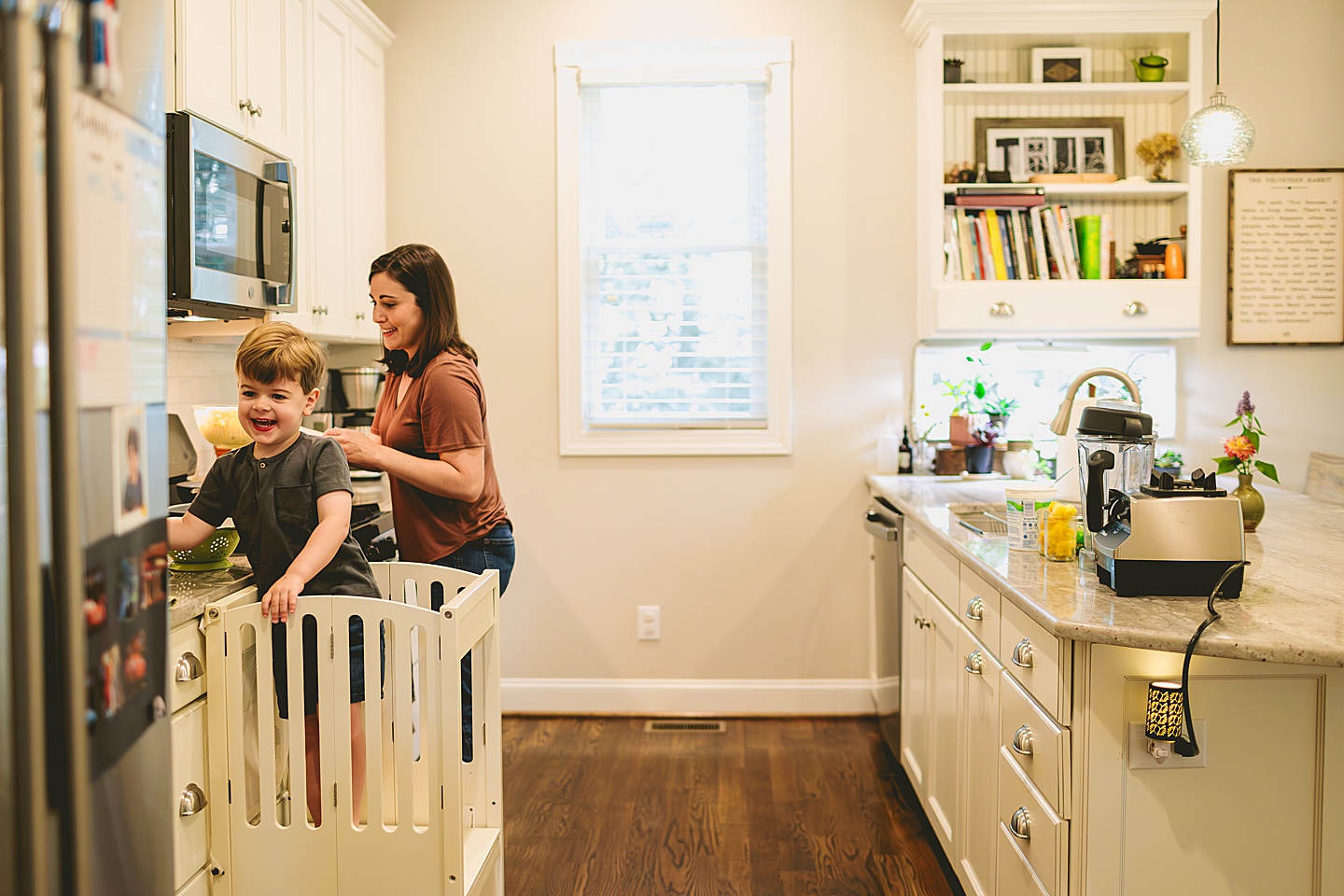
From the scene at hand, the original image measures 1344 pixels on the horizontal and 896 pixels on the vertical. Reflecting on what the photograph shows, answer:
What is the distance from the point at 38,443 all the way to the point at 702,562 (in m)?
3.03

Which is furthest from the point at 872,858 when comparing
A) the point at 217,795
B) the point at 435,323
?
the point at 435,323

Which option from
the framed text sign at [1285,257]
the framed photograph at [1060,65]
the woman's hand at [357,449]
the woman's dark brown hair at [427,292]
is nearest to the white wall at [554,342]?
the framed photograph at [1060,65]

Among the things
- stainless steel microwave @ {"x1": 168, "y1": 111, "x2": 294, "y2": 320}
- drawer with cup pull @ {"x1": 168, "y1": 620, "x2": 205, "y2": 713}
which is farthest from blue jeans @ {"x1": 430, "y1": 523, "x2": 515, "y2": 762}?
stainless steel microwave @ {"x1": 168, "y1": 111, "x2": 294, "y2": 320}

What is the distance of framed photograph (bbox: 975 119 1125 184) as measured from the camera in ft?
10.9

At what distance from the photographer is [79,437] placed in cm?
58

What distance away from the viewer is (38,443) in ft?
1.82

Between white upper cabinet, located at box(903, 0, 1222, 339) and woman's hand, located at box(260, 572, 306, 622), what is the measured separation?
231 centimetres

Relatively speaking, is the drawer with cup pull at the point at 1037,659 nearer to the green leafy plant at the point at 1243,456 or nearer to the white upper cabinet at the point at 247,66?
the green leafy plant at the point at 1243,456

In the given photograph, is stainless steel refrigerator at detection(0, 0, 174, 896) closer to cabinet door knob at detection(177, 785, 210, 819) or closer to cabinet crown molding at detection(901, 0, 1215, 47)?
cabinet door knob at detection(177, 785, 210, 819)

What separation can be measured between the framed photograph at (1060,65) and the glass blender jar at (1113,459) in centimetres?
194

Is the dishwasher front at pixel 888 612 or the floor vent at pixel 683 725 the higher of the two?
the dishwasher front at pixel 888 612

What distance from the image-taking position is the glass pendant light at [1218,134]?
2451 mm

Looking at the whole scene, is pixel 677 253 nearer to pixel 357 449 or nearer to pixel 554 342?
pixel 554 342

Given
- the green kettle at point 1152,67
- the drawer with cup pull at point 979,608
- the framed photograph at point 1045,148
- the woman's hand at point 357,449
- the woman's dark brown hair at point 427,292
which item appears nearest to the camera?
the drawer with cup pull at point 979,608
